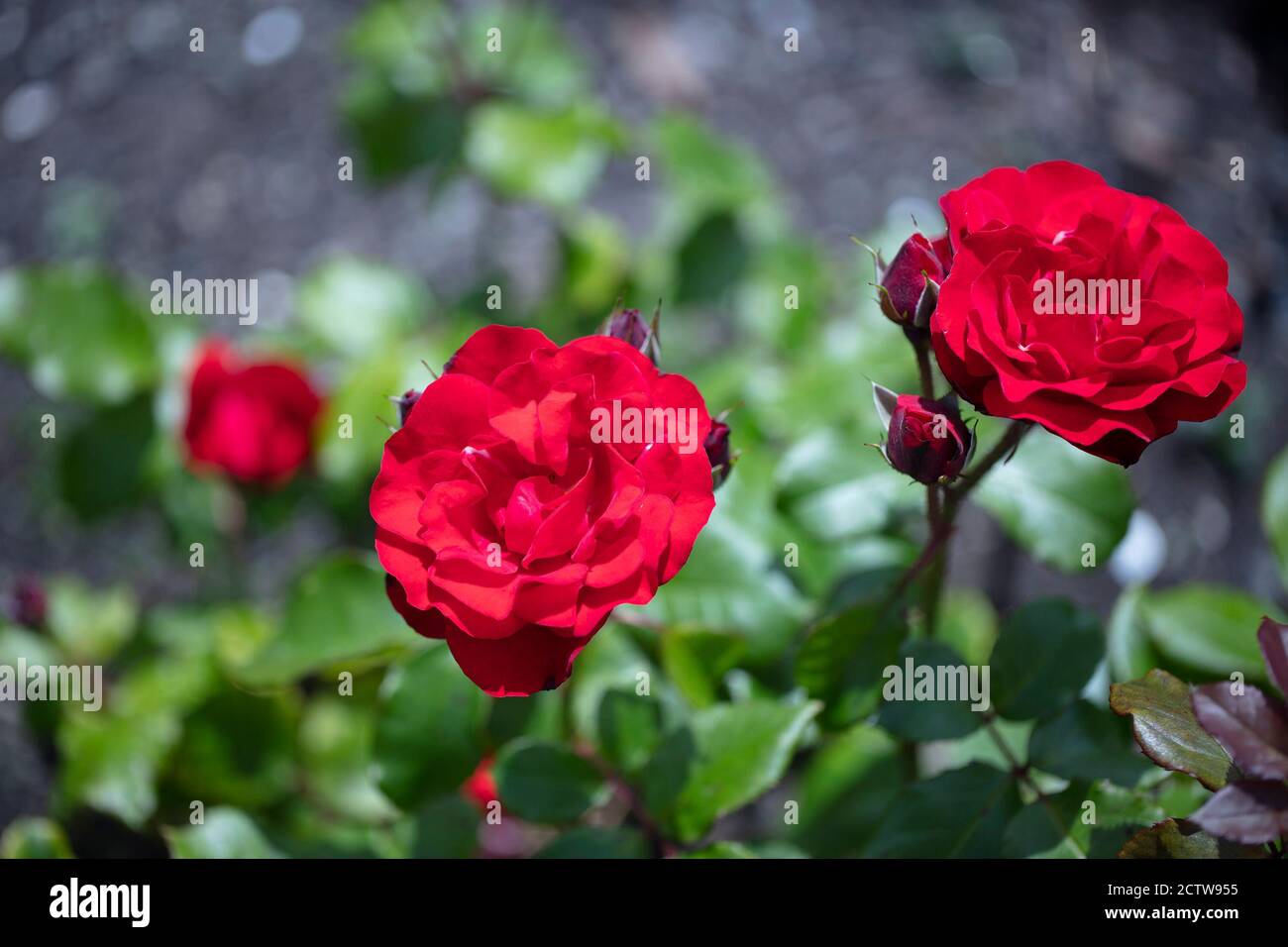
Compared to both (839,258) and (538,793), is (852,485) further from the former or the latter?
(839,258)

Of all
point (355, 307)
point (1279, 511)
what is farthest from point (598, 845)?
point (355, 307)

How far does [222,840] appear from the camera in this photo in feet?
3.55

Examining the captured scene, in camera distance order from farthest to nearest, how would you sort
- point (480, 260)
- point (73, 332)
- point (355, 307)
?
point (480, 260)
point (355, 307)
point (73, 332)

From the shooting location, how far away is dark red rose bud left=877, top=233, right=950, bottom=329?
2.54 feet

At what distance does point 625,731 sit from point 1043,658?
0.40 meters

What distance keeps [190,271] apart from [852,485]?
198 centimetres

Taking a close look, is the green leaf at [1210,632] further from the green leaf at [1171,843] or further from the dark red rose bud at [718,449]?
the dark red rose bud at [718,449]

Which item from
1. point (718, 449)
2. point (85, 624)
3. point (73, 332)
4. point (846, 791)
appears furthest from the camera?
point (85, 624)

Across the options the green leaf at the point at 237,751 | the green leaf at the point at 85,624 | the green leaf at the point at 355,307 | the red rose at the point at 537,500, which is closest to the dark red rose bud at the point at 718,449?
the red rose at the point at 537,500

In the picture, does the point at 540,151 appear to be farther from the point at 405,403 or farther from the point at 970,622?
the point at 970,622

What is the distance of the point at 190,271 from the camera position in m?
2.52

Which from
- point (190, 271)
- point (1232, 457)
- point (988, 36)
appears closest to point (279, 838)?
point (190, 271)

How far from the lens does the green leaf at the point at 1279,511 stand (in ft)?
3.74

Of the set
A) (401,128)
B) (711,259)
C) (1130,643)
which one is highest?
(401,128)
